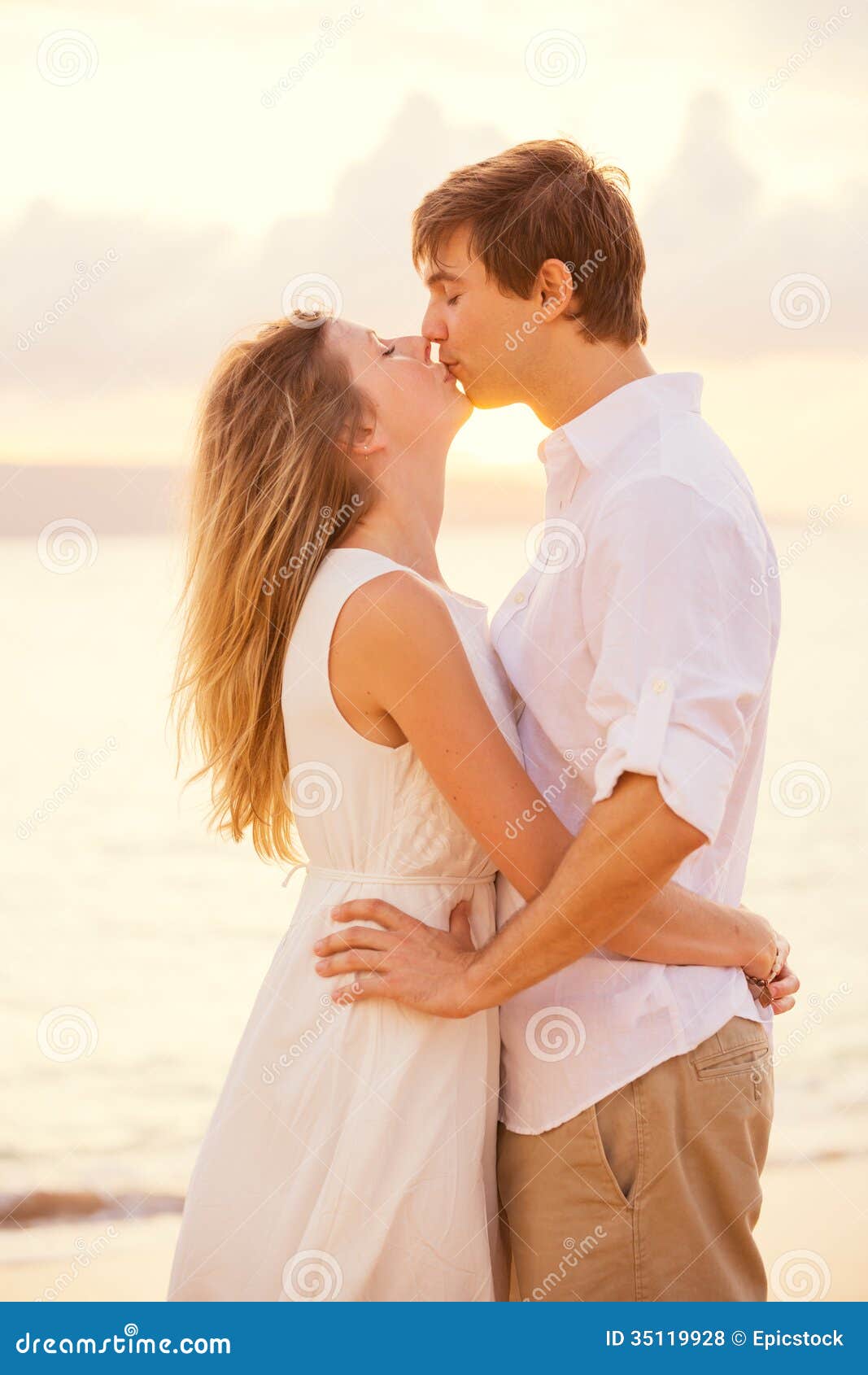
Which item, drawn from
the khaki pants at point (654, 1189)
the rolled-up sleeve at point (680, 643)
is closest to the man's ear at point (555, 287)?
the rolled-up sleeve at point (680, 643)

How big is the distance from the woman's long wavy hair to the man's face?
0.24m

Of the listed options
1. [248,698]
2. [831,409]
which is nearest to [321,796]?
[248,698]

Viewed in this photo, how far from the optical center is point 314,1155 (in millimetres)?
2041

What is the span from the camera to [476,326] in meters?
2.39

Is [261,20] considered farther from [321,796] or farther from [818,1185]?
[321,796]

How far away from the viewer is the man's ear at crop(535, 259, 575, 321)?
230cm

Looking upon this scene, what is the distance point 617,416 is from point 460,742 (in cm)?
61

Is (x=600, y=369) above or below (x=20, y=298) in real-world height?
below

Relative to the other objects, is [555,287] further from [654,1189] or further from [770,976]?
[654,1189]

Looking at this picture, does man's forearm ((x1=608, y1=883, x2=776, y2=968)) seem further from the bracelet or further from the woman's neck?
the woman's neck

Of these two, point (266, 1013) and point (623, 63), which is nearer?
point (266, 1013)

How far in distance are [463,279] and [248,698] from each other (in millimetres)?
865

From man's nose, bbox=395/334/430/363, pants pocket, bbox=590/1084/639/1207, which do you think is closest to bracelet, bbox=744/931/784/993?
pants pocket, bbox=590/1084/639/1207
